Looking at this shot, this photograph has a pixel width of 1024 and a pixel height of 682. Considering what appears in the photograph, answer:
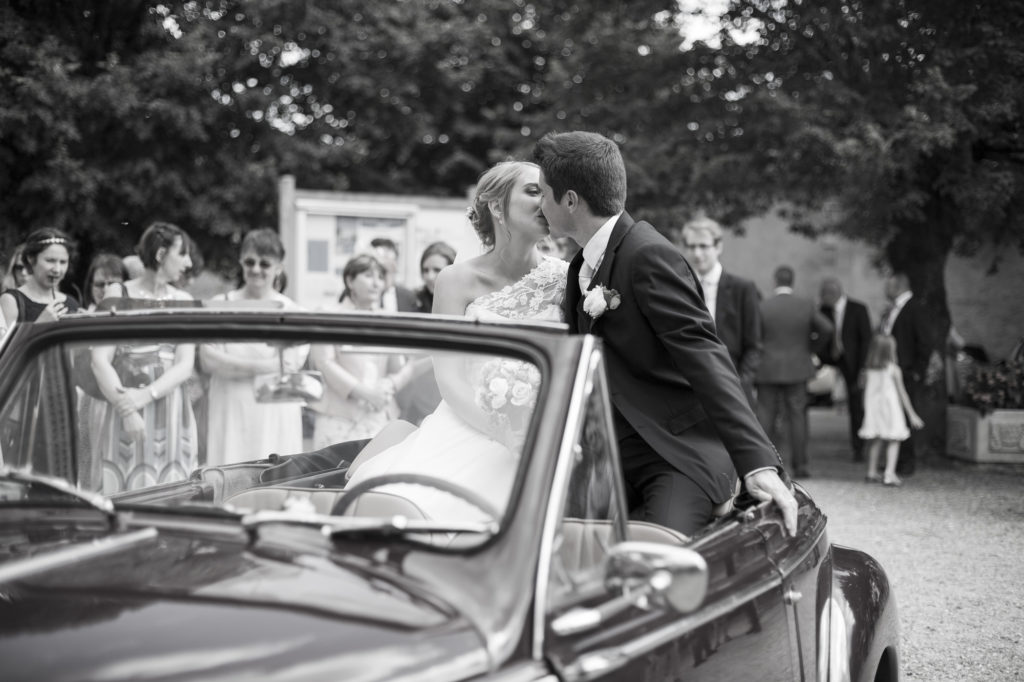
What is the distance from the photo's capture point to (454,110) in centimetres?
2131

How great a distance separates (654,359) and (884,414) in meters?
8.54

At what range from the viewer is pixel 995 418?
1244cm

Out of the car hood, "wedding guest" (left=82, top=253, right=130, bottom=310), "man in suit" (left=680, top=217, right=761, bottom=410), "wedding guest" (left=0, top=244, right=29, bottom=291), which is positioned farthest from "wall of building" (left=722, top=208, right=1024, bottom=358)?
the car hood

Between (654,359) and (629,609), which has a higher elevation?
(654,359)

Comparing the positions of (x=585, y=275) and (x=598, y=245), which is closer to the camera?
(x=598, y=245)

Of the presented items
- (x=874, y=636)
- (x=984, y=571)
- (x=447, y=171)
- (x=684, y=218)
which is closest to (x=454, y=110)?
(x=447, y=171)

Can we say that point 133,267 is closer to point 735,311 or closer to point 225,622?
point 735,311

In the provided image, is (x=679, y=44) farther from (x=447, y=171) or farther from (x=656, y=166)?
(x=447, y=171)

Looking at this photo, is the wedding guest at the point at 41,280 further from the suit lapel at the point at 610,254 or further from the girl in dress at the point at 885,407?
the girl in dress at the point at 885,407

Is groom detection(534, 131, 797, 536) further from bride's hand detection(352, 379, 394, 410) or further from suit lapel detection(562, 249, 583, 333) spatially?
bride's hand detection(352, 379, 394, 410)

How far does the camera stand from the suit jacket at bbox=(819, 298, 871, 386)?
44.2ft

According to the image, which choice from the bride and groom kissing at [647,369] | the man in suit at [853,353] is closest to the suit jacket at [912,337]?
the man in suit at [853,353]

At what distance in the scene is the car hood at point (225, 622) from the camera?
5.52 ft

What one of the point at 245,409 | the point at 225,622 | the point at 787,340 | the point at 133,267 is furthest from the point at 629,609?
the point at 787,340
